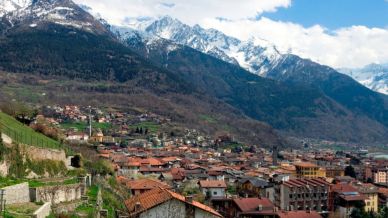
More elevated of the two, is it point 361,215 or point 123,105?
point 123,105

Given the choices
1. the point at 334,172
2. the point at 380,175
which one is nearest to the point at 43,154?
the point at 334,172

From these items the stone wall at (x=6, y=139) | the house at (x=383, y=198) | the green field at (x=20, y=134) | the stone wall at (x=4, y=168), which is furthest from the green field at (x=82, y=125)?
the stone wall at (x=4, y=168)

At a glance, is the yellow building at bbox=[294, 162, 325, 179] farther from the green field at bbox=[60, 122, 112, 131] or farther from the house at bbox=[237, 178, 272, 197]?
the green field at bbox=[60, 122, 112, 131]

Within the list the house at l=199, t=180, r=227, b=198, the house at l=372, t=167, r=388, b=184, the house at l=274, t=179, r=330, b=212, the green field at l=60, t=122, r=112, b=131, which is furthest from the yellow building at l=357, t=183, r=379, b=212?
the green field at l=60, t=122, r=112, b=131

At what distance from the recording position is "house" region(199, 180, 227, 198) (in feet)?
223

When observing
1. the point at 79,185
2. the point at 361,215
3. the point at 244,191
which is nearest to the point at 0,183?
the point at 79,185

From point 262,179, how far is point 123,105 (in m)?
109

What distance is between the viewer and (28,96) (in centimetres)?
16175

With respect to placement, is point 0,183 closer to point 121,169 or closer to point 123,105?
point 121,169

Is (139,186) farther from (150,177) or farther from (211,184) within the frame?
(150,177)

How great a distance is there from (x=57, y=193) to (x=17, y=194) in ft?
13.9

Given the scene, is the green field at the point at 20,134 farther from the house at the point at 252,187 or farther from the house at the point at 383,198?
the house at the point at 383,198

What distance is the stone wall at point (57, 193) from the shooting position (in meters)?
26.8

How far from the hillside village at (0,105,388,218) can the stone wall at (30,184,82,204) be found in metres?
0.06
